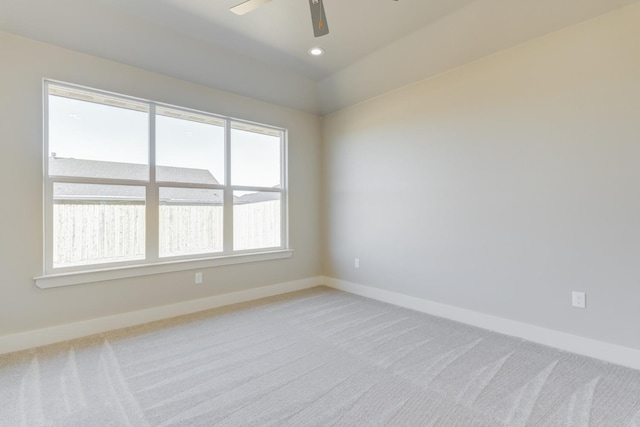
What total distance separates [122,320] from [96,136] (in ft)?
5.99

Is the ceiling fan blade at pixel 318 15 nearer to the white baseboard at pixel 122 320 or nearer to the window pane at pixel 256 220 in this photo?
the window pane at pixel 256 220

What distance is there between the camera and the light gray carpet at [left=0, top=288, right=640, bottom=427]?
1.69 meters

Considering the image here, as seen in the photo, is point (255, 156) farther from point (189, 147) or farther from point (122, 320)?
point (122, 320)

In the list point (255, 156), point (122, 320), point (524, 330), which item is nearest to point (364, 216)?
point (255, 156)

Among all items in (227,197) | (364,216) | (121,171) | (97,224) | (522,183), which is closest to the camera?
(522,183)

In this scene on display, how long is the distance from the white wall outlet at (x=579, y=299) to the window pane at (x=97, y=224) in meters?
4.00

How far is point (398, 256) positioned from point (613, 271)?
1.89 meters

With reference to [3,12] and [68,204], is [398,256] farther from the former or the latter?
[3,12]

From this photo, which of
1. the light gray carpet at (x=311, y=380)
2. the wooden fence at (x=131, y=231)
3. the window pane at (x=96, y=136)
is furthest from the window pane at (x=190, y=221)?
the light gray carpet at (x=311, y=380)

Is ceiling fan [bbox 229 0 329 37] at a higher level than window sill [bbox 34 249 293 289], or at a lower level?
higher

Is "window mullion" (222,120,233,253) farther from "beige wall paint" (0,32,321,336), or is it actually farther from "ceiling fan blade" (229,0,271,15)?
"ceiling fan blade" (229,0,271,15)

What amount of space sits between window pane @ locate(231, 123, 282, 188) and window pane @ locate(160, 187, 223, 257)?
0.43 meters

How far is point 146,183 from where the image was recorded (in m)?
3.17

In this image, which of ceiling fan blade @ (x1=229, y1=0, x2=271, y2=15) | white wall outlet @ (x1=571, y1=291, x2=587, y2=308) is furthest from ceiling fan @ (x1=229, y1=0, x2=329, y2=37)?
white wall outlet @ (x1=571, y1=291, x2=587, y2=308)
